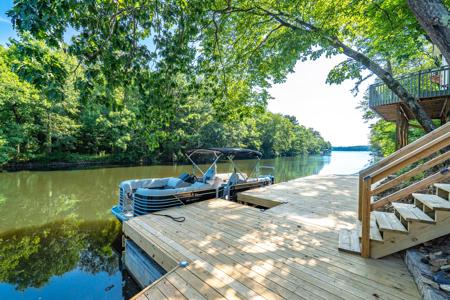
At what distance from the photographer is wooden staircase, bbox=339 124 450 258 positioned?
1915 mm

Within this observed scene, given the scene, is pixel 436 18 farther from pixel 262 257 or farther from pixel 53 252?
pixel 53 252

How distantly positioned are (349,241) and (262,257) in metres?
1.21

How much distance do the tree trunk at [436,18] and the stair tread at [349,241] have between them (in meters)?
2.53

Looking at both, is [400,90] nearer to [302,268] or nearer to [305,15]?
[305,15]

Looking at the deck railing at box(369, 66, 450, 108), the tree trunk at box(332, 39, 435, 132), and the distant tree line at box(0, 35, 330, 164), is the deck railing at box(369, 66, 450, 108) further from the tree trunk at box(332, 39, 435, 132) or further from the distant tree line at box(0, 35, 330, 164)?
the distant tree line at box(0, 35, 330, 164)

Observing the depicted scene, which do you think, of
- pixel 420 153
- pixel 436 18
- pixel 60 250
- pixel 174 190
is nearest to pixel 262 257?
pixel 420 153

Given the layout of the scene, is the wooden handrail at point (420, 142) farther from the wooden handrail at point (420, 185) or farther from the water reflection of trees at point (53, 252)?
the water reflection of trees at point (53, 252)

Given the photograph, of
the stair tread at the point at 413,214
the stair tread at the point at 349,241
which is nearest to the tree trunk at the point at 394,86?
the stair tread at the point at 413,214

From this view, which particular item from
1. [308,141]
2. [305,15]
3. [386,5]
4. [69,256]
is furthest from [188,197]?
[308,141]

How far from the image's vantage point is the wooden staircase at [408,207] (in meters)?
1.92

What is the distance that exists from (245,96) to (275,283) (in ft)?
18.1

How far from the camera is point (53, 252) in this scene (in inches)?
161

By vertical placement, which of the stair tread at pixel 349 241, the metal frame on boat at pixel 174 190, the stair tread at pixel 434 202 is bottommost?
the stair tread at pixel 349 241

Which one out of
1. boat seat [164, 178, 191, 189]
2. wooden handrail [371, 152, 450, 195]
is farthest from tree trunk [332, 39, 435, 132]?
boat seat [164, 178, 191, 189]
